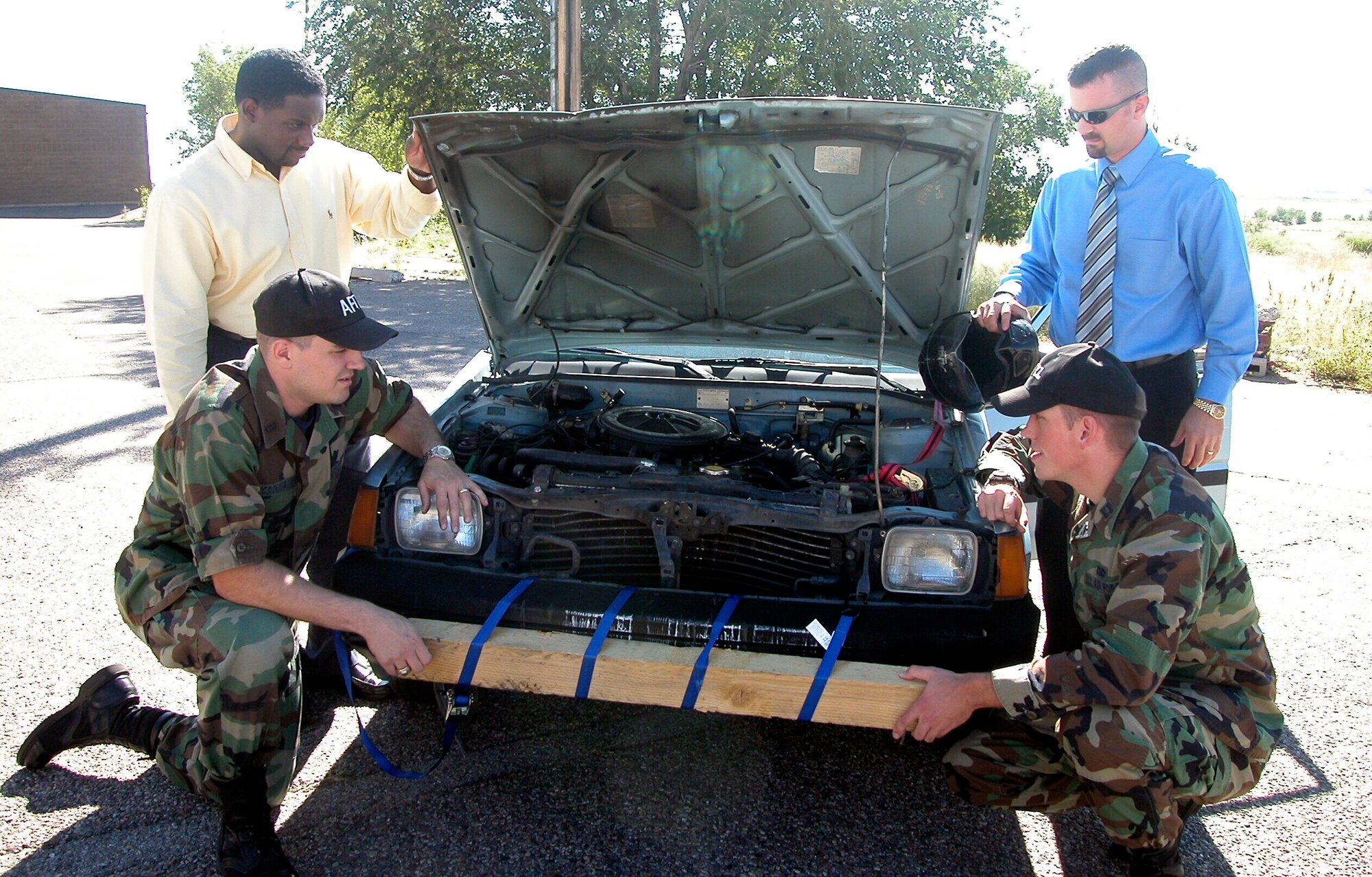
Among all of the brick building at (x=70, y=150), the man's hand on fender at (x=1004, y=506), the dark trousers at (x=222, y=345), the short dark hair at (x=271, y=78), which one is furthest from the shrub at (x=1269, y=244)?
the brick building at (x=70, y=150)

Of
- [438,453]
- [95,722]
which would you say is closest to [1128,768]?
[438,453]

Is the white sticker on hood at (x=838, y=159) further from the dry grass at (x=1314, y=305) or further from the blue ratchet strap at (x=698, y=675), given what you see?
the blue ratchet strap at (x=698, y=675)

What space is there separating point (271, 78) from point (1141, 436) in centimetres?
318

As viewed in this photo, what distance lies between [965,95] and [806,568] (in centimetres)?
1479

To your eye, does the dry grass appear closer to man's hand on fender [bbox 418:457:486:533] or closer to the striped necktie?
the striped necktie

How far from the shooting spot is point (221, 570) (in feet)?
7.87

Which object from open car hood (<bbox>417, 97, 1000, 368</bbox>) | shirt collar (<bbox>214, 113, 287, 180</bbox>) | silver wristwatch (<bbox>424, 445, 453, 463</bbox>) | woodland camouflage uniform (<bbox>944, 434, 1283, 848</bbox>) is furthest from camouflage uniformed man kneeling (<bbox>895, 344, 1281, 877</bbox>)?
shirt collar (<bbox>214, 113, 287, 180</bbox>)

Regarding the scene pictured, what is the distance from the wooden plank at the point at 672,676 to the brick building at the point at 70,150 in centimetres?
4205

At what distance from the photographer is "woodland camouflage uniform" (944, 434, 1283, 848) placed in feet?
7.32

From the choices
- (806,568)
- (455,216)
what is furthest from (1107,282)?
(455,216)

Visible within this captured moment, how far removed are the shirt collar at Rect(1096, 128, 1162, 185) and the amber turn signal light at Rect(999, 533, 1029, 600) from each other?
4.50 ft

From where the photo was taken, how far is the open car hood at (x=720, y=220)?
3.23 m

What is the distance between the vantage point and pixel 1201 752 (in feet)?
7.47

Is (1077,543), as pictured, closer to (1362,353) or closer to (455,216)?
(455,216)
